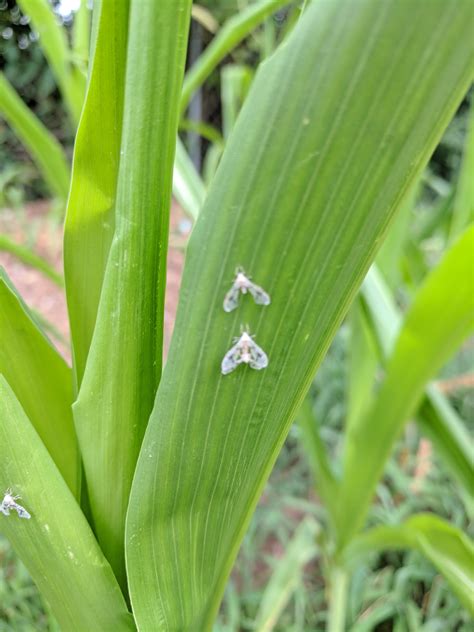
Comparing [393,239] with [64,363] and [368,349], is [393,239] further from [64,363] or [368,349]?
[64,363]

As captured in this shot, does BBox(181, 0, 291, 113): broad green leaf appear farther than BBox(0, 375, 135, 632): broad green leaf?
Yes

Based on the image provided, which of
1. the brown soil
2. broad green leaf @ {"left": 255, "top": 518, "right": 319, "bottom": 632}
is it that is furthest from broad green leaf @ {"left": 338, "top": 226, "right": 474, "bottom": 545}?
the brown soil

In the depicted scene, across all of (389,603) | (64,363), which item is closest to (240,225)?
(64,363)

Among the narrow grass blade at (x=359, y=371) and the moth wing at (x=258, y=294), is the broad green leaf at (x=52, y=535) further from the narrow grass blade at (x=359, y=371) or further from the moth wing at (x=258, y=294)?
the narrow grass blade at (x=359, y=371)

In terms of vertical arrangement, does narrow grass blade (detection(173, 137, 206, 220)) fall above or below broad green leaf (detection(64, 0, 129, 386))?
above

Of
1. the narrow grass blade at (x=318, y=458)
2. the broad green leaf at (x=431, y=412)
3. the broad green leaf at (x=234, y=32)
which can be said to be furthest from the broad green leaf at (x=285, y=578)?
the broad green leaf at (x=234, y=32)

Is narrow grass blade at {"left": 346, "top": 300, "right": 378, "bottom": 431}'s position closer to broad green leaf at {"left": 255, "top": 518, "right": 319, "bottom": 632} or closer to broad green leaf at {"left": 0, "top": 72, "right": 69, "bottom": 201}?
broad green leaf at {"left": 255, "top": 518, "right": 319, "bottom": 632}
